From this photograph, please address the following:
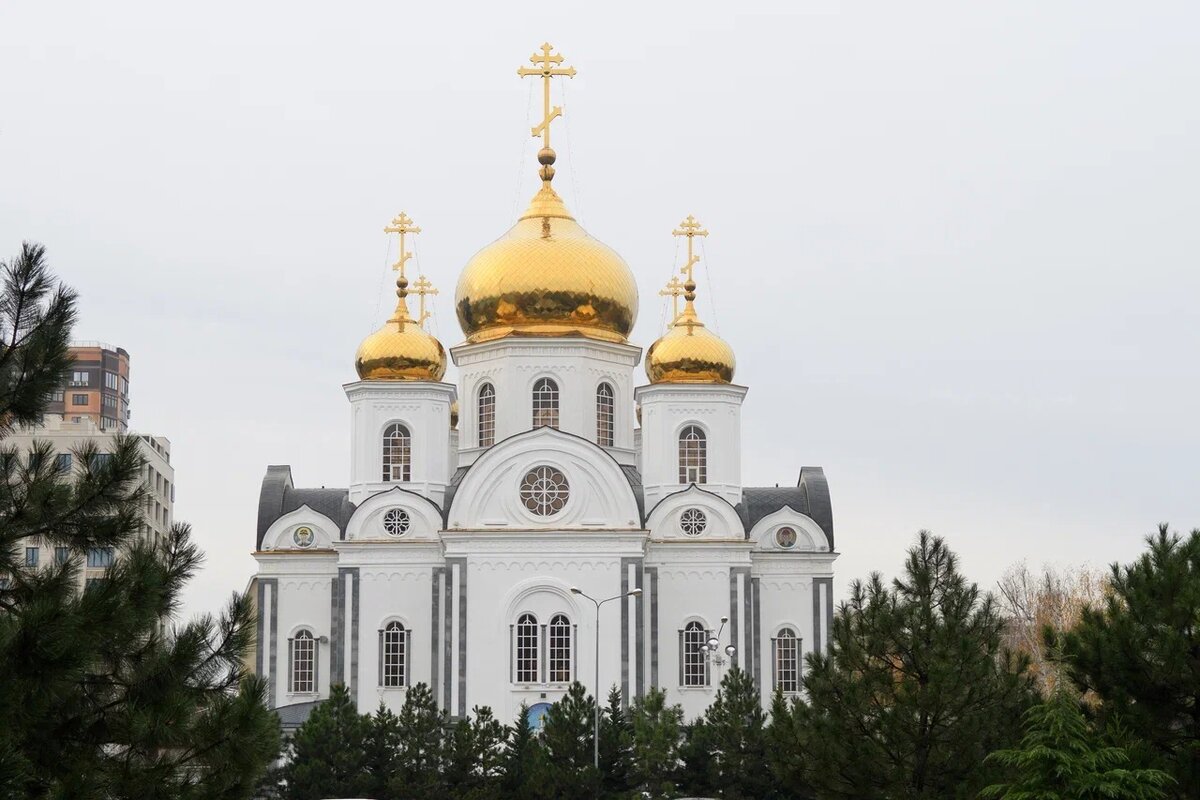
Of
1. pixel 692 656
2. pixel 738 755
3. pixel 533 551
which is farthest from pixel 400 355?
pixel 738 755

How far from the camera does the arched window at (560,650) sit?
45903 millimetres

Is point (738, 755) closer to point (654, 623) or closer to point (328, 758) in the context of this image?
point (328, 758)

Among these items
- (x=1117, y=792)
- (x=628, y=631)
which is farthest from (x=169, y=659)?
(x=628, y=631)

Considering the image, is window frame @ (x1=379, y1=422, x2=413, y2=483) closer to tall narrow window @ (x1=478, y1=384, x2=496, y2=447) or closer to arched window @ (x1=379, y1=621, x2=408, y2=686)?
tall narrow window @ (x1=478, y1=384, x2=496, y2=447)

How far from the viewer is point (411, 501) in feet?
157

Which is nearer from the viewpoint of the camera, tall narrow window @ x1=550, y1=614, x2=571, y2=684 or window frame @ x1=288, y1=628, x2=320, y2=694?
tall narrow window @ x1=550, y1=614, x2=571, y2=684

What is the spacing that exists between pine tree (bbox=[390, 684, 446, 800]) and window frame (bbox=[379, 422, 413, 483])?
1283cm

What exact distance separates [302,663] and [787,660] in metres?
11.7

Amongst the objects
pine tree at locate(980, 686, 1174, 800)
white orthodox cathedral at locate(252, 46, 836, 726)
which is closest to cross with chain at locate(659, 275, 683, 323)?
white orthodox cathedral at locate(252, 46, 836, 726)

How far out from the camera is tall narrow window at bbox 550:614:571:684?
4588 cm

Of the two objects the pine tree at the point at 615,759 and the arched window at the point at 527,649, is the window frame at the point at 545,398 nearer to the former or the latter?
the arched window at the point at 527,649

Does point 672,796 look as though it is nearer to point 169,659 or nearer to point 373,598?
point 373,598

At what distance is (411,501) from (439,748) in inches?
506

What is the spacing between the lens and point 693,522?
157 ft
